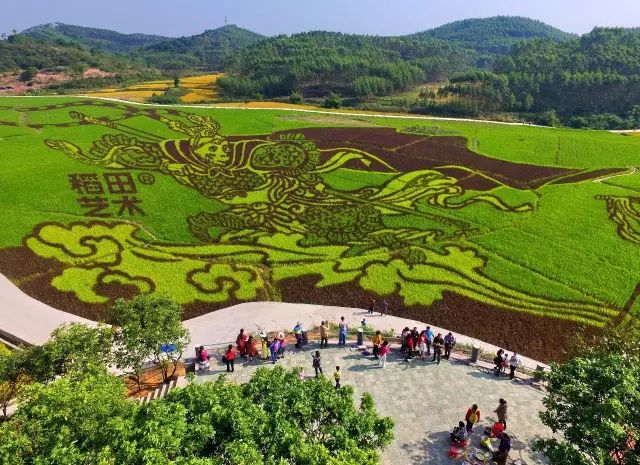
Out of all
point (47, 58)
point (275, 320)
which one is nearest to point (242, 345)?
point (275, 320)

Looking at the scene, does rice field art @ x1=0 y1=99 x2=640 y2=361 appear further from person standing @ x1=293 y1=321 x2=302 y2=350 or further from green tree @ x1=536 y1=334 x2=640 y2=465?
green tree @ x1=536 y1=334 x2=640 y2=465

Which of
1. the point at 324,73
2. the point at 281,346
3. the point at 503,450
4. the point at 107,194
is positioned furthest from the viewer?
the point at 324,73

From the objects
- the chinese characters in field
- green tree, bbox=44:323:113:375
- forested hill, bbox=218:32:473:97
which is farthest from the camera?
forested hill, bbox=218:32:473:97

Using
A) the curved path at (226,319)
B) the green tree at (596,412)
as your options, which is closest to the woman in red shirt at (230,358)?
the curved path at (226,319)

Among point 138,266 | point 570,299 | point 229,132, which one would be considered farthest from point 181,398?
point 229,132

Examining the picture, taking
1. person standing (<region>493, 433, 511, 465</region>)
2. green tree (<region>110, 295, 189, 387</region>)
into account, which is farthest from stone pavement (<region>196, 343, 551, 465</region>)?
green tree (<region>110, 295, 189, 387</region>)

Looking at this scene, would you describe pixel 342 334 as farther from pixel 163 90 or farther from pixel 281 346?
pixel 163 90

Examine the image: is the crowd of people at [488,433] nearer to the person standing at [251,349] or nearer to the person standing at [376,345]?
the person standing at [376,345]
